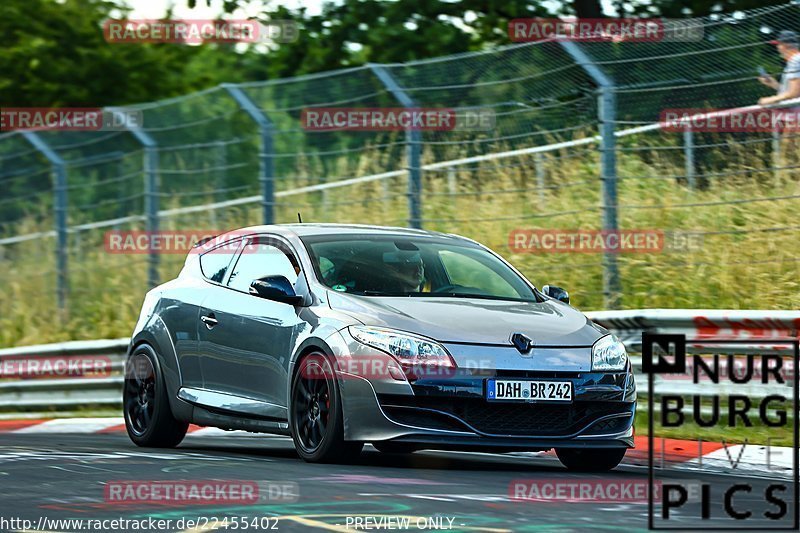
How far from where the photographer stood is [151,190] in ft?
62.1

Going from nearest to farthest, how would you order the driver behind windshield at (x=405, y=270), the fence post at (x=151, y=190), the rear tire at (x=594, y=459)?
1. the rear tire at (x=594, y=459)
2. the driver behind windshield at (x=405, y=270)
3. the fence post at (x=151, y=190)

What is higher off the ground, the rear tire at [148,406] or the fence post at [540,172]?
the fence post at [540,172]

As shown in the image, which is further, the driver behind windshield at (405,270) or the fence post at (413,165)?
the fence post at (413,165)

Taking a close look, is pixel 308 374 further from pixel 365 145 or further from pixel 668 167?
pixel 365 145

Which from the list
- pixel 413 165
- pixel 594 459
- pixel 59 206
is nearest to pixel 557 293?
pixel 594 459

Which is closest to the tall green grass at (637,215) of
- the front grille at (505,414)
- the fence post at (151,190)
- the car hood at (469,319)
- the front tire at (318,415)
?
the fence post at (151,190)

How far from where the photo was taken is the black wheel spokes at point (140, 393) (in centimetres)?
1190

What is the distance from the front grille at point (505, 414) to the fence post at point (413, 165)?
20.0 ft

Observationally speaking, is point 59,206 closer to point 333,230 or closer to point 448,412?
point 333,230

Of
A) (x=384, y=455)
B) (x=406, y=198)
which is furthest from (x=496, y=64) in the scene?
(x=384, y=455)

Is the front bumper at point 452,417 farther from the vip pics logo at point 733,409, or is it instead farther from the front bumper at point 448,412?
the vip pics logo at point 733,409

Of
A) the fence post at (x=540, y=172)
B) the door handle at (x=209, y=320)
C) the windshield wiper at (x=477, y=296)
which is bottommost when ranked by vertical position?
the door handle at (x=209, y=320)

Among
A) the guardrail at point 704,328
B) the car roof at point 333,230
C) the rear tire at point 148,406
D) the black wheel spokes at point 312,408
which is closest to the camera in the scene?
the black wheel spokes at point 312,408

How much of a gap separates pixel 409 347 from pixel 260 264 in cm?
193
